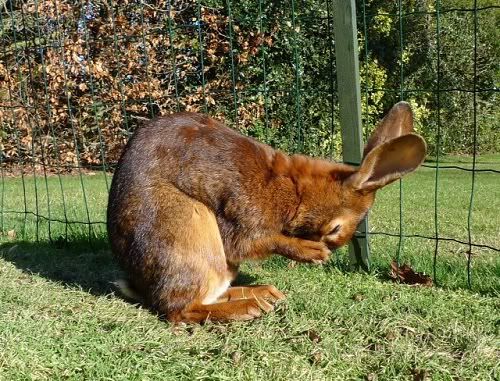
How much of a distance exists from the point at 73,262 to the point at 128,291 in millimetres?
1159

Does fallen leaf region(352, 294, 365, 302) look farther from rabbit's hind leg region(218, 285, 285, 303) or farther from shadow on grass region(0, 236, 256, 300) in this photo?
shadow on grass region(0, 236, 256, 300)

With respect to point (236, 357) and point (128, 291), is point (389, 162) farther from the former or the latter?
point (128, 291)

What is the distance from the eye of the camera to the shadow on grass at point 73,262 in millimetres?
3908

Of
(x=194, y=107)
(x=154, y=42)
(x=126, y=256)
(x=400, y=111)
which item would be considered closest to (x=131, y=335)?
(x=126, y=256)

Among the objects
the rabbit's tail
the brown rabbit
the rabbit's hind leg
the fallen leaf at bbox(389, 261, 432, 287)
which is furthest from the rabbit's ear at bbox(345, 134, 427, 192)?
the rabbit's tail

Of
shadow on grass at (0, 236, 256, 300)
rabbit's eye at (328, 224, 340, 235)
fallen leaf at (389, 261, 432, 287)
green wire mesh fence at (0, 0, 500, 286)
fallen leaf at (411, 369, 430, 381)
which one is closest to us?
fallen leaf at (411, 369, 430, 381)

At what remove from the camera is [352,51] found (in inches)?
149

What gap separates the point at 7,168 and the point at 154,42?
14.8 ft

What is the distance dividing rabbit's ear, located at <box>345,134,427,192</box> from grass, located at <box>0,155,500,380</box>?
2.08ft

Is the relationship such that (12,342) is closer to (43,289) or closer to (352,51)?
(43,289)

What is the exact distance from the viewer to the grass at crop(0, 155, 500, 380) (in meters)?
2.54

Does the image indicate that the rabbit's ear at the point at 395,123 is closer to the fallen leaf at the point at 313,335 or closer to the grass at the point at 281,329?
the grass at the point at 281,329

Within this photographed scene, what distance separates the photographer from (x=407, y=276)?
149 inches

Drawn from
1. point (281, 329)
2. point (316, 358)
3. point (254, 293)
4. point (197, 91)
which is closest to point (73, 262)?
point (254, 293)
